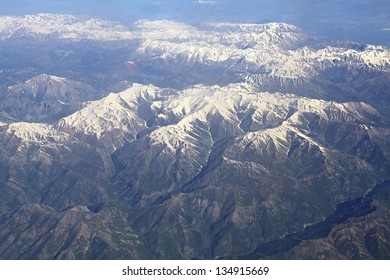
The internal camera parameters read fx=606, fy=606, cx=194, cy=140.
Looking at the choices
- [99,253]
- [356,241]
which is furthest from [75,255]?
[356,241]
